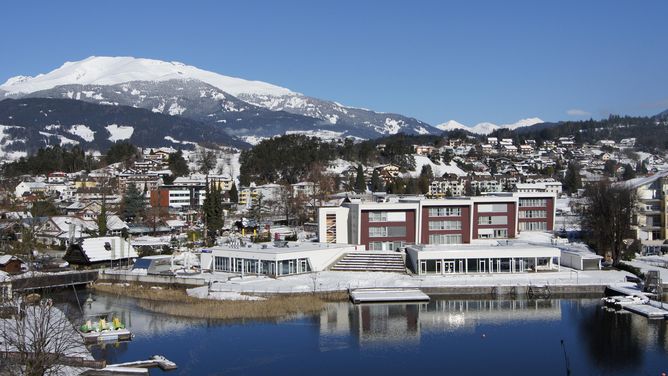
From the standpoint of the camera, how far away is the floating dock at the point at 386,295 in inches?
854

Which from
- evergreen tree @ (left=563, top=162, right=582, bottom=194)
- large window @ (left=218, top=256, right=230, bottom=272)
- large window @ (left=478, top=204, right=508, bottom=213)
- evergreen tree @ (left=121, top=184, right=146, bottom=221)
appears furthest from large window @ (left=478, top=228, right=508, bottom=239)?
evergreen tree @ (left=563, top=162, right=582, bottom=194)

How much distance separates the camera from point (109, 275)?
89.4 ft

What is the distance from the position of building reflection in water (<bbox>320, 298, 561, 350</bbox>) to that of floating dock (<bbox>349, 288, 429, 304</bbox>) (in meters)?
0.29

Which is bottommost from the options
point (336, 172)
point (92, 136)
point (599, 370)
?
point (599, 370)

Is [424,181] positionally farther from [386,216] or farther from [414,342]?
[414,342]

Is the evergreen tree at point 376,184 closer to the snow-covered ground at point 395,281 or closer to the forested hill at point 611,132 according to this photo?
the snow-covered ground at point 395,281

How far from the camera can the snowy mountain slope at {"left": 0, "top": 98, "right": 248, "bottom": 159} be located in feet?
534

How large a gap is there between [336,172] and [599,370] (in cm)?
5603

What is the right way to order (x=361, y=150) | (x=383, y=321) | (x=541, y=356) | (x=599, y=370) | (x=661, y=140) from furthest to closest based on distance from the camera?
(x=661, y=140) → (x=361, y=150) → (x=383, y=321) → (x=541, y=356) → (x=599, y=370)

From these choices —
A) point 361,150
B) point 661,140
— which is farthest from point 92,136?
point 661,140

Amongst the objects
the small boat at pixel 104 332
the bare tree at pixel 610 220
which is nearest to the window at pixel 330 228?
the bare tree at pixel 610 220

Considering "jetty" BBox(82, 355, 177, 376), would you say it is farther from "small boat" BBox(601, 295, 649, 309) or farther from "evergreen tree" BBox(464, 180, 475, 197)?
"evergreen tree" BBox(464, 180, 475, 197)

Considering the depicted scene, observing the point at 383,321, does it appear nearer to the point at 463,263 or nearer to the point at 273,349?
the point at 273,349

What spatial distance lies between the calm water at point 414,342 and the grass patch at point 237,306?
0.59 metres
